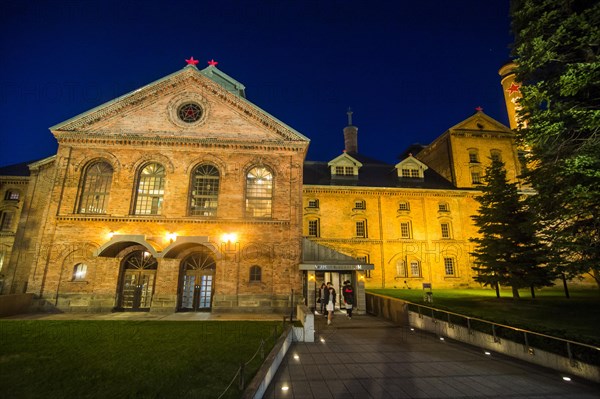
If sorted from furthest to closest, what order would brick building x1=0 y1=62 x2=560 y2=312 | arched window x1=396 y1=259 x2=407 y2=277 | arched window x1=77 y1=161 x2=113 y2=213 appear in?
1. arched window x1=396 y1=259 x2=407 y2=277
2. arched window x1=77 y1=161 x2=113 y2=213
3. brick building x1=0 y1=62 x2=560 y2=312

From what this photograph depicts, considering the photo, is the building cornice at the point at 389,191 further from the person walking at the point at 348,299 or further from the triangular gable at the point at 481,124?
the person walking at the point at 348,299

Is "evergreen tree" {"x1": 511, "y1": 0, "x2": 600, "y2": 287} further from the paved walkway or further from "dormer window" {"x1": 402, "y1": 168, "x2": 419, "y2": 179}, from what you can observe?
"dormer window" {"x1": 402, "y1": 168, "x2": 419, "y2": 179}

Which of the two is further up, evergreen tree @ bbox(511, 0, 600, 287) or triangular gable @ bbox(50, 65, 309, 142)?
triangular gable @ bbox(50, 65, 309, 142)

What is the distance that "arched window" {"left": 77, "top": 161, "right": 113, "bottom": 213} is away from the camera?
1862 centimetres

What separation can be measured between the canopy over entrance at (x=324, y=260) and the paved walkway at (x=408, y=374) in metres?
6.47

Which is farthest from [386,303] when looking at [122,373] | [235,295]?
[122,373]

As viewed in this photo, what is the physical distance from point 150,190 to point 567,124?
22.3 metres

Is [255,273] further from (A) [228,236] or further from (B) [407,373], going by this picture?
(B) [407,373]

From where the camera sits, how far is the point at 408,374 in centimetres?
798

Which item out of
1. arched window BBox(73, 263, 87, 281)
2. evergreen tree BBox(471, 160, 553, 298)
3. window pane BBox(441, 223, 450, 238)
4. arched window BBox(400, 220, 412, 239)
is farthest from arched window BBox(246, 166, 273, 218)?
window pane BBox(441, 223, 450, 238)

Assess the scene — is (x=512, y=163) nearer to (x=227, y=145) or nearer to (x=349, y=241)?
(x=349, y=241)

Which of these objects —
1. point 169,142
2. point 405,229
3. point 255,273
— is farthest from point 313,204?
point 169,142

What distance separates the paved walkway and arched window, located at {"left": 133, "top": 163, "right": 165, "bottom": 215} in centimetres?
1361

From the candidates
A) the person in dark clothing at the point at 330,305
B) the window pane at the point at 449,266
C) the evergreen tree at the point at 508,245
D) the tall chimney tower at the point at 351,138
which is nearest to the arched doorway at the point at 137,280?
the person in dark clothing at the point at 330,305
